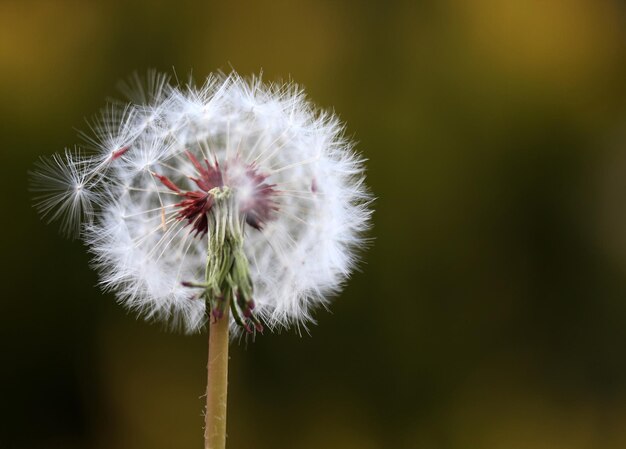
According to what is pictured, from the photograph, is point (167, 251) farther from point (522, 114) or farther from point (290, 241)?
point (522, 114)

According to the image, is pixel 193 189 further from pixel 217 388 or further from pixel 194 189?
pixel 217 388

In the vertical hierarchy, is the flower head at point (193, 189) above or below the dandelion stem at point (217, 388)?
above

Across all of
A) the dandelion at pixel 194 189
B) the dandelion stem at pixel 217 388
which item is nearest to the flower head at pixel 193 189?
the dandelion at pixel 194 189

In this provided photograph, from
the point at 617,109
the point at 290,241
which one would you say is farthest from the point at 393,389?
the point at 290,241

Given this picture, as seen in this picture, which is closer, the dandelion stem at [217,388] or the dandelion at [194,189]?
the dandelion stem at [217,388]

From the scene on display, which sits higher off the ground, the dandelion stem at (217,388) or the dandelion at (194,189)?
the dandelion at (194,189)

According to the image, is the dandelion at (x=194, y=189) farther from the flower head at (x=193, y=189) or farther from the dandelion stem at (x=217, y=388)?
the dandelion stem at (x=217, y=388)
